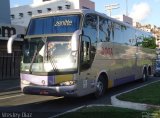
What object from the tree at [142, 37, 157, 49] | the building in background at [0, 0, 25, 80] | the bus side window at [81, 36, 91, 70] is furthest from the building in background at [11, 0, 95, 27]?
the bus side window at [81, 36, 91, 70]

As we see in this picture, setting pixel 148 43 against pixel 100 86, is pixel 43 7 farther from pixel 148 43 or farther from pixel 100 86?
pixel 100 86

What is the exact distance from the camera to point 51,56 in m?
13.1

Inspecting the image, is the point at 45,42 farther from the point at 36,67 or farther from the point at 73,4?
the point at 73,4

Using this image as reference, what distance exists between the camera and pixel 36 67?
13219 millimetres

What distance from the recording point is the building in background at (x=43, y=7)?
249 feet

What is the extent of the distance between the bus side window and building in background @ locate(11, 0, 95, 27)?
2339 inches

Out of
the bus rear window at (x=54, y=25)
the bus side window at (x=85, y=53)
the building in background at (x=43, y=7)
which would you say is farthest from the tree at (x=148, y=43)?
the building in background at (x=43, y=7)

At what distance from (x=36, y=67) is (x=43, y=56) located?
0.47 m

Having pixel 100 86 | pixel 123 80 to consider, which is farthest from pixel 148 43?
pixel 100 86

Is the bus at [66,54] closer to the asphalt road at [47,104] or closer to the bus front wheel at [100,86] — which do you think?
the bus front wheel at [100,86]

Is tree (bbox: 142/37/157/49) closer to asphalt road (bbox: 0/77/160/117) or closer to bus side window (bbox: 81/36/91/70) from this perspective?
asphalt road (bbox: 0/77/160/117)

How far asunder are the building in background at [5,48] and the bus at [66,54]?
1652 cm

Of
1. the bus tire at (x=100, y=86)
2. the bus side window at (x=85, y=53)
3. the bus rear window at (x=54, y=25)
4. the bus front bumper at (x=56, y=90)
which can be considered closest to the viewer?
the bus front bumper at (x=56, y=90)

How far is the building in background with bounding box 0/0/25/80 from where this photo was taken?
3127 cm
